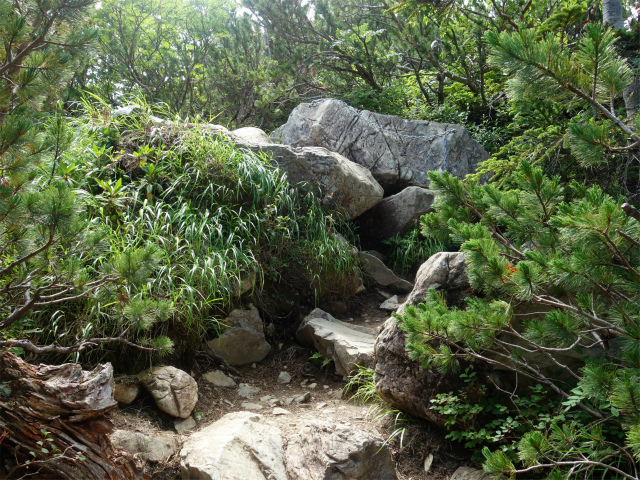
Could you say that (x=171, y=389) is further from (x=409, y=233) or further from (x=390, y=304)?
(x=409, y=233)

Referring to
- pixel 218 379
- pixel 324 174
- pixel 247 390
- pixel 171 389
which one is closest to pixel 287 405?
pixel 247 390

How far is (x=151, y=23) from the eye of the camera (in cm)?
884

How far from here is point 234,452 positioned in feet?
8.73

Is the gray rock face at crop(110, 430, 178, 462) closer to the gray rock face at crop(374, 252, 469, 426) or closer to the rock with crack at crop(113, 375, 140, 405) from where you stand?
the rock with crack at crop(113, 375, 140, 405)

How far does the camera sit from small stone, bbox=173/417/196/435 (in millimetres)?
3034

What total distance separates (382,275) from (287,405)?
7.57ft

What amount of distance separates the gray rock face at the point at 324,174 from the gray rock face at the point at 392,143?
0.97 metres

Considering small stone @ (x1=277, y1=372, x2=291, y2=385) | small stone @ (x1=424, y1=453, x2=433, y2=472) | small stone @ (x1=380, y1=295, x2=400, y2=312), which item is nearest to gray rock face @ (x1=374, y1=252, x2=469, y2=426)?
small stone @ (x1=424, y1=453, x2=433, y2=472)

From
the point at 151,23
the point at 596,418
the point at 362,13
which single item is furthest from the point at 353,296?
the point at 151,23

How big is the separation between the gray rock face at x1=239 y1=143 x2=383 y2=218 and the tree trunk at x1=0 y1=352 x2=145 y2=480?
3378 mm

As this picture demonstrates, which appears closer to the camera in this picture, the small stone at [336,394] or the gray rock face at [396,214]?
the small stone at [336,394]

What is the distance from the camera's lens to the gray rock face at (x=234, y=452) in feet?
8.27

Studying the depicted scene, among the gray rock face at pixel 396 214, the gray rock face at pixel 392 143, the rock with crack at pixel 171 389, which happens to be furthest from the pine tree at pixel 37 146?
the gray rock face at pixel 392 143

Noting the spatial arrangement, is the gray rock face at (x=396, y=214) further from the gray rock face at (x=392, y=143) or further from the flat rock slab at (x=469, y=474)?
the flat rock slab at (x=469, y=474)
